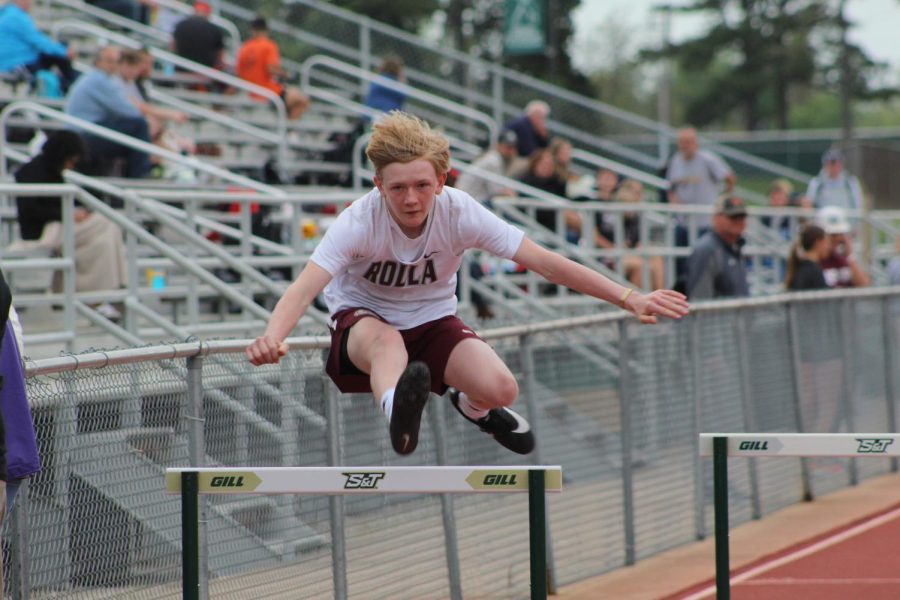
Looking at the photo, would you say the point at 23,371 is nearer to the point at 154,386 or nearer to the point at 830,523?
the point at 154,386

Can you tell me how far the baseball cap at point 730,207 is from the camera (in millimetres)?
11461

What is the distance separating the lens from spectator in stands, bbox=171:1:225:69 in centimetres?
1753

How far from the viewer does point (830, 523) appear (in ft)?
37.5

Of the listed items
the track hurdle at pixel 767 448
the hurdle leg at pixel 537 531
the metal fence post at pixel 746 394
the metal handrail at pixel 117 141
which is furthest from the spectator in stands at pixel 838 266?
the hurdle leg at pixel 537 531

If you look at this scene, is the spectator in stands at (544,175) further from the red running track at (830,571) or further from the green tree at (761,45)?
the green tree at (761,45)

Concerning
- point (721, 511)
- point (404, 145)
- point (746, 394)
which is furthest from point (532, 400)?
point (404, 145)

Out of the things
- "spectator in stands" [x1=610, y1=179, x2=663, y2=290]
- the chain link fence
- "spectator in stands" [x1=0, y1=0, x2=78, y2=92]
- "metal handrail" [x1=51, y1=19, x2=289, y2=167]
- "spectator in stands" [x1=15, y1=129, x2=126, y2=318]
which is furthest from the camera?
"spectator in stands" [x1=610, y1=179, x2=663, y2=290]

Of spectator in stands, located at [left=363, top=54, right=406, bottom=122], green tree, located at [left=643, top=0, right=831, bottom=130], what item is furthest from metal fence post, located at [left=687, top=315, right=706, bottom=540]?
green tree, located at [left=643, top=0, right=831, bottom=130]

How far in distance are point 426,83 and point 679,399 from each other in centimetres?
1109

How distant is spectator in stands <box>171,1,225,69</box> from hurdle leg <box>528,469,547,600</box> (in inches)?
514

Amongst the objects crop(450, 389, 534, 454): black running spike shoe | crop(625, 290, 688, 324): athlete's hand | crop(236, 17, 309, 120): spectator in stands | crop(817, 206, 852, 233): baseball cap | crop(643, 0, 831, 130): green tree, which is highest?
crop(643, 0, 831, 130): green tree

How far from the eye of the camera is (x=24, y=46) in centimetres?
1462

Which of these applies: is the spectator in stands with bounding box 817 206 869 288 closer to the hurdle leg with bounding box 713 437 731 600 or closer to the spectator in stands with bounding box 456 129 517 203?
the spectator in stands with bounding box 456 129 517 203

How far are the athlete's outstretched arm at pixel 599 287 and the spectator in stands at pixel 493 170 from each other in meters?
7.97
